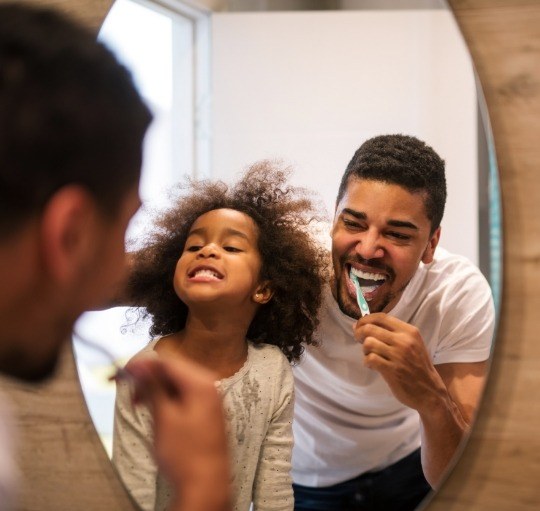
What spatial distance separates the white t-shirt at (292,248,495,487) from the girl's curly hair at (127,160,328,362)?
2 cm

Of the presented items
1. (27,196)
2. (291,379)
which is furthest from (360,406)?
(27,196)

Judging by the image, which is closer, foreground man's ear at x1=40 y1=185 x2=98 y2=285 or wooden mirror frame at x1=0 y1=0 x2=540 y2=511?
foreground man's ear at x1=40 y1=185 x2=98 y2=285

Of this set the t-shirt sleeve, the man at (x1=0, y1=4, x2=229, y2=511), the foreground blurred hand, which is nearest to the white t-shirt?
the t-shirt sleeve

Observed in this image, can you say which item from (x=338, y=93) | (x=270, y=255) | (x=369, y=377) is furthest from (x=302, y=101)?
(x=369, y=377)

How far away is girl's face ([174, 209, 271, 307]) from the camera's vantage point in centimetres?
72

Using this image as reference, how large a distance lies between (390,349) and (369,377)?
30 millimetres

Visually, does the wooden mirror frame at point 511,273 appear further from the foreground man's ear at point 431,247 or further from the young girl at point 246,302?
the young girl at point 246,302

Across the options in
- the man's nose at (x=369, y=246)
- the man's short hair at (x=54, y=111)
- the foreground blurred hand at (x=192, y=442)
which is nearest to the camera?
the man's short hair at (x=54, y=111)

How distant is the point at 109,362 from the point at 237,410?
14 cm

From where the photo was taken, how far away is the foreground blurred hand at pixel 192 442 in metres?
0.60

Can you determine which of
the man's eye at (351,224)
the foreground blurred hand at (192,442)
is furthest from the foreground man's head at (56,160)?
the man's eye at (351,224)

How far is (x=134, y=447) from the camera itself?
2.54ft

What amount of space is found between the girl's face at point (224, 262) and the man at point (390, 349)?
67mm

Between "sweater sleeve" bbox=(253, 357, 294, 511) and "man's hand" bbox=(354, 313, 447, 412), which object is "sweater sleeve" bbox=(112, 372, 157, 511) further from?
"man's hand" bbox=(354, 313, 447, 412)
